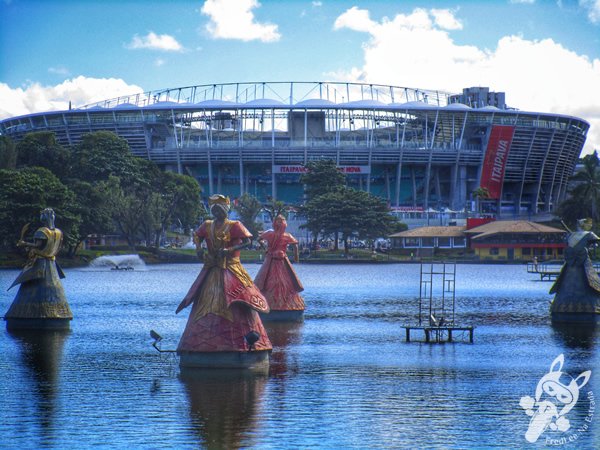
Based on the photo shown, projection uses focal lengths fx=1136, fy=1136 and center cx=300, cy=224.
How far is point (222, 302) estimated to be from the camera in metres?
29.0

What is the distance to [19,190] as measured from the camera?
100875mm

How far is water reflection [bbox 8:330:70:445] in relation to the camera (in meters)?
25.7

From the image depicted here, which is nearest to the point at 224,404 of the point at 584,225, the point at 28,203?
the point at 584,225

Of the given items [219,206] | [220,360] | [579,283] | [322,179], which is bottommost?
[220,360]

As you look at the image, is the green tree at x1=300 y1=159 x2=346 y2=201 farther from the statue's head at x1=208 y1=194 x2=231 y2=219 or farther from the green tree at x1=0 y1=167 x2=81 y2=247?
the statue's head at x1=208 y1=194 x2=231 y2=219

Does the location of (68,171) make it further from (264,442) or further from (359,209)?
(264,442)

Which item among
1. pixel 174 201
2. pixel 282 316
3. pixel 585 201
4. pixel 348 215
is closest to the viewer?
pixel 282 316

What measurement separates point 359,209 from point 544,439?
374 ft

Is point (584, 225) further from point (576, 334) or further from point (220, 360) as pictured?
point (220, 360)

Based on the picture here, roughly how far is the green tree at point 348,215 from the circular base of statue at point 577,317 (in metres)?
90.8

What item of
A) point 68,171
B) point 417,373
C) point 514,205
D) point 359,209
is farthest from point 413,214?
point 417,373

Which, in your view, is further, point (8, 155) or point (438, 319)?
point (8, 155)

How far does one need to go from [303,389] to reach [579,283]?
19087 millimetres

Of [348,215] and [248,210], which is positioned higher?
[248,210]
